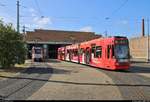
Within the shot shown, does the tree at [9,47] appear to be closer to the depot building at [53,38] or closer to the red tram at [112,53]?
the red tram at [112,53]

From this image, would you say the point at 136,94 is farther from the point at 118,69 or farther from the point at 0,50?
the point at 0,50

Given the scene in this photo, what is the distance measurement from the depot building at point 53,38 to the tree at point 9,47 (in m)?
65.1

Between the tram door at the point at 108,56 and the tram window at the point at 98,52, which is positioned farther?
the tram window at the point at 98,52

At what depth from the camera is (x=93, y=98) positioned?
1328cm

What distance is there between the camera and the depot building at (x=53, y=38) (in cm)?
10400

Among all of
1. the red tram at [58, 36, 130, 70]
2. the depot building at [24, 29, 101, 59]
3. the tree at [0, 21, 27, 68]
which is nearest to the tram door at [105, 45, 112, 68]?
the red tram at [58, 36, 130, 70]

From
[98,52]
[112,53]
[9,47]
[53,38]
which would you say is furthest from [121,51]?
[53,38]

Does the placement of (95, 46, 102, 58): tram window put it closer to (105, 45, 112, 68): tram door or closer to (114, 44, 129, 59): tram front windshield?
(105, 45, 112, 68): tram door

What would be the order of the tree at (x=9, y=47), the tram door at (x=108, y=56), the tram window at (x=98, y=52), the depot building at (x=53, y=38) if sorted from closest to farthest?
the tram door at (x=108, y=56) → the tree at (x=9, y=47) → the tram window at (x=98, y=52) → the depot building at (x=53, y=38)

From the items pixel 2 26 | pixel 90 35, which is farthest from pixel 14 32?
pixel 90 35

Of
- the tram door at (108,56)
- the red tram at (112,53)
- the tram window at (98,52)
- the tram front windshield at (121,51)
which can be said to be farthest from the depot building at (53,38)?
the tram front windshield at (121,51)

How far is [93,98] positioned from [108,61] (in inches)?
797

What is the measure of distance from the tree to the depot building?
65135mm

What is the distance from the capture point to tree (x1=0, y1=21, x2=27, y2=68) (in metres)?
33.8
